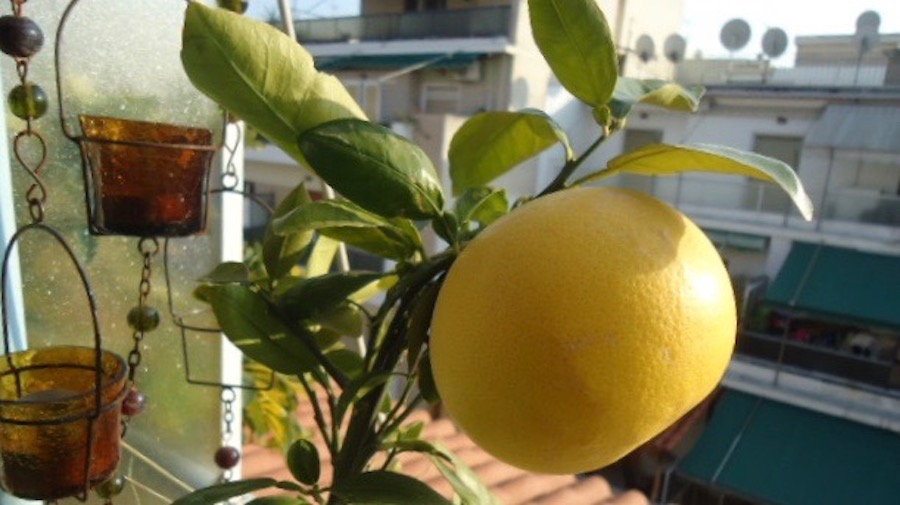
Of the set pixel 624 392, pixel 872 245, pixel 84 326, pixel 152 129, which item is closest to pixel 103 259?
pixel 84 326

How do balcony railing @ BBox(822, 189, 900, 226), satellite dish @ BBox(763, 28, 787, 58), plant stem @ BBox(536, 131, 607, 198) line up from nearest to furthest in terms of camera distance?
1. plant stem @ BBox(536, 131, 607, 198)
2. balcony railing @ BBox(822, 189, 900, 226)
3. satellite dish @ BBox(763, 28, 787, 58)

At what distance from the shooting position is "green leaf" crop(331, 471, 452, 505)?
0.48 m

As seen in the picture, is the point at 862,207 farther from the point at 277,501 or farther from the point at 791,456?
the point at 277,501

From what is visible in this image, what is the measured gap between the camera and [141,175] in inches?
23.5

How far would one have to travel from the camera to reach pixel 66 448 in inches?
20.5

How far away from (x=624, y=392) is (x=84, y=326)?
0.79 meters

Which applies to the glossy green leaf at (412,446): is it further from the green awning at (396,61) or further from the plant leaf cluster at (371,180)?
the green awning at (396,61)

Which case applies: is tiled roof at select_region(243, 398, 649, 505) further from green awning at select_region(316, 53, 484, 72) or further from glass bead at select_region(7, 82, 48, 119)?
green awning at select_region(316, 53, 484, 72)

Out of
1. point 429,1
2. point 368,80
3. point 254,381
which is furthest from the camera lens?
point 429,1

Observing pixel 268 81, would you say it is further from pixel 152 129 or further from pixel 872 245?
pixel 872 245

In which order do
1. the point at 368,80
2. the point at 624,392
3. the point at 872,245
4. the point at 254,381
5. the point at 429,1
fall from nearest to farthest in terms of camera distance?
the point at 624,392 → the point at 254,381 → the point at 872,245 → the point at 368,80 → the point at 429,1

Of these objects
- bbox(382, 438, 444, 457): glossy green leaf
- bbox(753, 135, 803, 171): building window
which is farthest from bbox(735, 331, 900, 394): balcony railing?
bbox(382, 438, 444, 457): glossy green leaf

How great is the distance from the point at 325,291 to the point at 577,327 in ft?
0.79

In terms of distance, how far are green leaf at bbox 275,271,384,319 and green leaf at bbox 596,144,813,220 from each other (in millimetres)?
195
